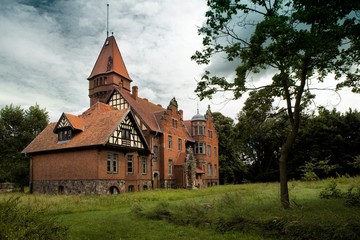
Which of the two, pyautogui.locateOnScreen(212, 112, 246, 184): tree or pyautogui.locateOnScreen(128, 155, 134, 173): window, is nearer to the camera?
pyautogui.locateOnScreen(128, 155, 134, 173): window

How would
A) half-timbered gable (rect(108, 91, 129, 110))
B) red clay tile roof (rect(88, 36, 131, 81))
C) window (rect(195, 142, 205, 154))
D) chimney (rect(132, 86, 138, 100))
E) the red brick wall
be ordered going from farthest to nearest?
red clay tile roof (rect(88, 36, 131, 81)), window (rect(195, 142, 205, 154)), chimney (rect(132, 86, 138, 100)), half-timbered gable (rect(108, 91, 129, 110)), the red brick wall

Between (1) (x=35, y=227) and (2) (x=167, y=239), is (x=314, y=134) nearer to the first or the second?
(2) (x=167, y=239)

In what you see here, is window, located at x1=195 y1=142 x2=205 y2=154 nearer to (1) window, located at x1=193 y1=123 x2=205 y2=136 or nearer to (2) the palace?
(2) the palace

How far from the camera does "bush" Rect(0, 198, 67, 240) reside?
18.9 feet

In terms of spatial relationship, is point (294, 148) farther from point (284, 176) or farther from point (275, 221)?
point (275, 221)

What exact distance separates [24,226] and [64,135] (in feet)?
79.8

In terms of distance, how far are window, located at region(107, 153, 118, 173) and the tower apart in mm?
17757

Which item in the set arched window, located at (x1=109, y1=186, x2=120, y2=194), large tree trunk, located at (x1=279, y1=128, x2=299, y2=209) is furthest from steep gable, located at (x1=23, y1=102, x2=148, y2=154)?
large tree trunk, located at (x1=279, y1=128, x2=299, y2=209)

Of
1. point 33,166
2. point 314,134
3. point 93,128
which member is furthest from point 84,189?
point 314,134

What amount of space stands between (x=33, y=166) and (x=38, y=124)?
2658 cm

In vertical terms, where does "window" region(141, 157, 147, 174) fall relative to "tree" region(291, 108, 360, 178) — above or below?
below

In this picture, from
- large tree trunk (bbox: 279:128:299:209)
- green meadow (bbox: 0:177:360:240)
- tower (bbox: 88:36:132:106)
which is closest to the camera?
green meadow (bbox: 0:177:360:240)

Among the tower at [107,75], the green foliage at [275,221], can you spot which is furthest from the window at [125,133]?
the green foliage at [275,221]

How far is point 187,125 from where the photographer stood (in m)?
49.7
